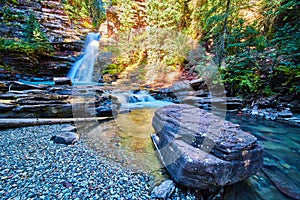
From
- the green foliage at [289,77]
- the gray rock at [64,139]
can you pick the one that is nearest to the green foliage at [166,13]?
the green foliage at [289,77]

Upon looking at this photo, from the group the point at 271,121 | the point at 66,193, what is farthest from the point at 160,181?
the point at 271,121

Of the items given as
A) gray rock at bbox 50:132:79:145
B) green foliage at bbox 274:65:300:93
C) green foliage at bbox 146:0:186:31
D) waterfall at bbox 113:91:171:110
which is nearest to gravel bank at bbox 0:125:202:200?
gray rock at bbox 50:132:79:145

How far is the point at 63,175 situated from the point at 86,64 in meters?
14.4

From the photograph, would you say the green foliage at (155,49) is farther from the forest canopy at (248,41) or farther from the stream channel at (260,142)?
the stream channel at (260,142)

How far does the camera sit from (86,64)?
14453 millimetres

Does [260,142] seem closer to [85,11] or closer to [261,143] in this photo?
[261,143]

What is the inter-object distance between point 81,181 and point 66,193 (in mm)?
230

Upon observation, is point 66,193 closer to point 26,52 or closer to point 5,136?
point 5,136

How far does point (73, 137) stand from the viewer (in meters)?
3.21

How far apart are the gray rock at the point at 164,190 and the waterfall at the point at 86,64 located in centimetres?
1298

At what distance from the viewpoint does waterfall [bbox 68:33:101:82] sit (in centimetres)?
1311

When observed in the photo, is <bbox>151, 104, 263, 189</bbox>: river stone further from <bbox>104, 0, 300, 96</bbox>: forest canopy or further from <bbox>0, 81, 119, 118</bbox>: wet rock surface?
<bbox>104, 0, 300, 96</bbox>: forest canopy

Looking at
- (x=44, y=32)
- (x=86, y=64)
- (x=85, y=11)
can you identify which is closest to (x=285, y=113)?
(x=86, y=64)

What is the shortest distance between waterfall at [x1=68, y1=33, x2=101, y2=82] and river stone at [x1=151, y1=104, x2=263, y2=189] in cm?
1283
